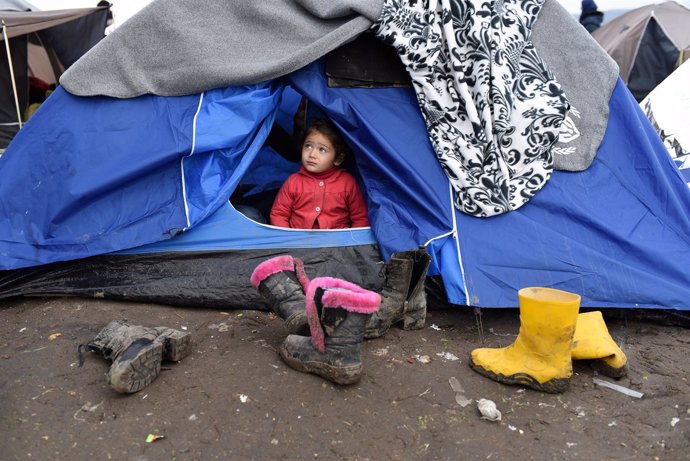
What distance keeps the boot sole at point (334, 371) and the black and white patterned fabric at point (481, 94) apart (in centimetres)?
111

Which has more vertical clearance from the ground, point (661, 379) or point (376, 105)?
point (376, 105)

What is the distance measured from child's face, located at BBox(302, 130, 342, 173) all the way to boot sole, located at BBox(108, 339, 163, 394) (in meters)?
1.46

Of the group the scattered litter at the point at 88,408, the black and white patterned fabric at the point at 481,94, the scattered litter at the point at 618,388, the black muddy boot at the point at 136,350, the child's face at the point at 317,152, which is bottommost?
the scattered litter at the point at 618,388

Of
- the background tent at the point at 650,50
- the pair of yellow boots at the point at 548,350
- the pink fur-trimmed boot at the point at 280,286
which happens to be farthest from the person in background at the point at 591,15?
the pink fur-trimmed boot at the point at 280,286

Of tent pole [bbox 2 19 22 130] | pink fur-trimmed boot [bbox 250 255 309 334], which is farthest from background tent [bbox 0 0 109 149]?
pink fur-trimmed boot [bbox 250 255 309 334]

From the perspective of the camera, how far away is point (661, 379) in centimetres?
262

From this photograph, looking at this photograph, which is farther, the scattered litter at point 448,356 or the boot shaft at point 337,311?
the scattered litter at point 448,356

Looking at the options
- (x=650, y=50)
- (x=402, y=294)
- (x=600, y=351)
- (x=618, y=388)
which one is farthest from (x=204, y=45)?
(x=650, y=50)

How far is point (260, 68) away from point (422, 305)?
1378 millimetres

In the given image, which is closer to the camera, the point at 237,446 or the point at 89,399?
the point at 237,446

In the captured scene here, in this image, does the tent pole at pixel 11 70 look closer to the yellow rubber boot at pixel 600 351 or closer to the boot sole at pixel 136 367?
the boot sole at pixel 136 367

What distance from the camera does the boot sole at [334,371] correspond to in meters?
2.32

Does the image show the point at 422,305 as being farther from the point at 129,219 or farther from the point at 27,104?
the point at 27,104

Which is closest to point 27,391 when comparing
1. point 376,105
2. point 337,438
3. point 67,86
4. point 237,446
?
point 237,446
